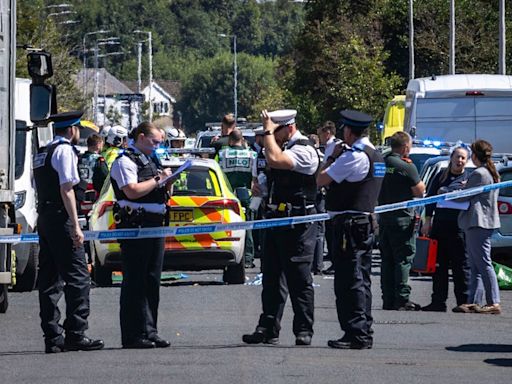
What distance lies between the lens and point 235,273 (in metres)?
17.5

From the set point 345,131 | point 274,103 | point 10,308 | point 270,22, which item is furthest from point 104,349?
point 270,22

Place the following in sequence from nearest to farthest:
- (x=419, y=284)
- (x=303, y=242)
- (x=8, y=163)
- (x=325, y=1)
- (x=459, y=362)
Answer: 1. (x=459, y=362)
2. (x=303, y=242)
3. (x=8, y=163)
4. (x=419, y=284)
5. (x=325, y=1)

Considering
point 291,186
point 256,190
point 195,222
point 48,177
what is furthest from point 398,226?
point 48,177

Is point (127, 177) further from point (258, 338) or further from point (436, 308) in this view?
point (436, 308)

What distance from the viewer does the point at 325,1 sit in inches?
2473

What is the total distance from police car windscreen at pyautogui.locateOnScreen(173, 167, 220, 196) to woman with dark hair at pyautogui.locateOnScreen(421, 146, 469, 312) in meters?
2.93

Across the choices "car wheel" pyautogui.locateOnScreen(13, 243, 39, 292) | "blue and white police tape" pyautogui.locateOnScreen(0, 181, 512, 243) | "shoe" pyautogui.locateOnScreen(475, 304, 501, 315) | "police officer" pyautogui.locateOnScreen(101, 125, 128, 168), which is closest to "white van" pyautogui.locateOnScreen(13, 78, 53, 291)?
"car wheel" pyautogui.locateOnScreen(13, 243, 39, 292)

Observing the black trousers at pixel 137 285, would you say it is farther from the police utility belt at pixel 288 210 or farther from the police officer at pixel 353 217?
the police officer at pixel 353 217

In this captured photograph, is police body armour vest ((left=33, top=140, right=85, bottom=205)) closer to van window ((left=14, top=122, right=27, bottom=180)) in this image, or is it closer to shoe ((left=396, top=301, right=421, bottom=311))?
shoe ((left=396, top=301, right=421, bottom=311))

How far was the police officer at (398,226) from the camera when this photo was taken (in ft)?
48.6

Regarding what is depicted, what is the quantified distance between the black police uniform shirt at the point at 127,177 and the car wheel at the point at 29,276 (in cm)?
541

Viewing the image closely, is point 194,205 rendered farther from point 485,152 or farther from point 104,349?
point 104,349

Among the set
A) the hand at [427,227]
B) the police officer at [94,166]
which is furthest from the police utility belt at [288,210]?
the police officer at [94,166]

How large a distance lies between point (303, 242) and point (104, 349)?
1715 mm
